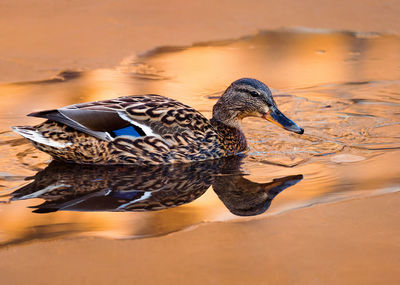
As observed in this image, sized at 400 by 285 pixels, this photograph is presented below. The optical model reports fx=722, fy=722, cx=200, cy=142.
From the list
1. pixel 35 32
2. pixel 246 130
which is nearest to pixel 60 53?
pixel 35 32

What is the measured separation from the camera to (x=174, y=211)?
6.07 meters

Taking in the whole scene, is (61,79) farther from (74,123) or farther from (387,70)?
(387,70)

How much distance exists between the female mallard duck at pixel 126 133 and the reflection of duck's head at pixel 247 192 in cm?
68

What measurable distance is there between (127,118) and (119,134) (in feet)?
0.62

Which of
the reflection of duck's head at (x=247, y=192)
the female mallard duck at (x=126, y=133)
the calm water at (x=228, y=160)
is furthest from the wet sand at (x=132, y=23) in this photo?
the reflection of duck's head at (x=247, y=192)

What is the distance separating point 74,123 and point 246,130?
2276 millimetres

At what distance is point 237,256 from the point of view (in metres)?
5.24

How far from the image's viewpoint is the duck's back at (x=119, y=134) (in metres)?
7.24

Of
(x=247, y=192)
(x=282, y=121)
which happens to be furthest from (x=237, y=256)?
(x=282, y=121)

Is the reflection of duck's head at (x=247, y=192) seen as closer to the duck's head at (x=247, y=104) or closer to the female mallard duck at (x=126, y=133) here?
the female mallard duck at (x=126, y=133)

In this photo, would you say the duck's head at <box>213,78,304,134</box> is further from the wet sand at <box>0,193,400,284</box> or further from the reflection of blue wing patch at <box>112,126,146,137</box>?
the wet sand at <box>0,193,400,284</box>

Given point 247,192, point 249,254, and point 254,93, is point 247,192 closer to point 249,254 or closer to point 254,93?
point 249,254

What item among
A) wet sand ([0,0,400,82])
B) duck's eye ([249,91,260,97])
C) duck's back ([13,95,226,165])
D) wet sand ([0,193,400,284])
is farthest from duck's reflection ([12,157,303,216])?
wet sand ([0,0,400,82])

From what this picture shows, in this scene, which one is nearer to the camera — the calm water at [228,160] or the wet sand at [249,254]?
the wet sand at [249,254]
